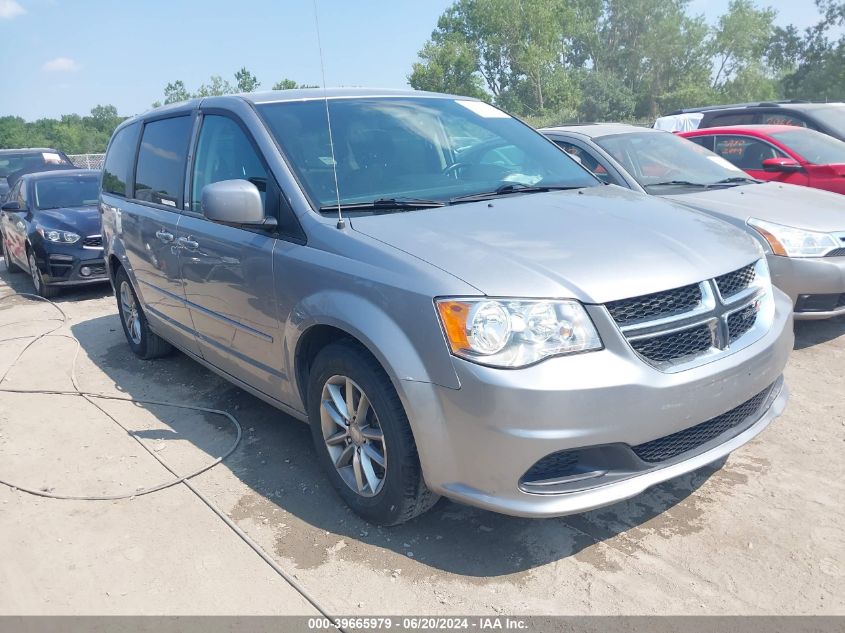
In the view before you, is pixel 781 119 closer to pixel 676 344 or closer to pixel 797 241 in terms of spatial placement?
pixel 797 241

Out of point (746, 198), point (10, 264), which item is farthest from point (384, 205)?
point (10, 264)

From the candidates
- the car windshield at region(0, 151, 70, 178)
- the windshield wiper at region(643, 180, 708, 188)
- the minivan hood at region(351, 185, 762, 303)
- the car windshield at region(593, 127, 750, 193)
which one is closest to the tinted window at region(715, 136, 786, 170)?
the car windshield at region(593, 127, 750, 193)

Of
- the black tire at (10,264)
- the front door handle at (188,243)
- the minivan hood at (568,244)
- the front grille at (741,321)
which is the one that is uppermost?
the minivan hood at (568,244)

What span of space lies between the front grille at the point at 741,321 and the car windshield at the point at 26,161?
50.5ft

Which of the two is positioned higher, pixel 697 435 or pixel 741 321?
pixel 741 321

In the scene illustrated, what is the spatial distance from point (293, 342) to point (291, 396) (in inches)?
14.2

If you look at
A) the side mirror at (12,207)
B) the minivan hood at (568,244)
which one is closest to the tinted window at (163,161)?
the minivan hood at (568,244)

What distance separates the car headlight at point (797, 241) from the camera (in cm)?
487

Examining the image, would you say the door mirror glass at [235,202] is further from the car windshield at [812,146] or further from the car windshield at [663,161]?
the car windshield at [812,146]

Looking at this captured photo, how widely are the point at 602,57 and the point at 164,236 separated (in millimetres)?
78025

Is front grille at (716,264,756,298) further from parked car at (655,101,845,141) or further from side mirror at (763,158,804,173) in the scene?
parked car at (655,101,845,141)

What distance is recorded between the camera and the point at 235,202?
321 cm

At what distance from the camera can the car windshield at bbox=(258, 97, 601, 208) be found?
11.0 ft
